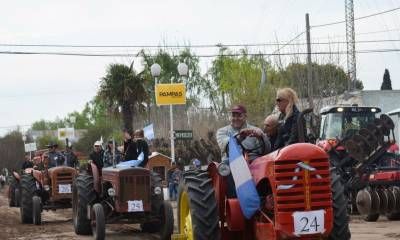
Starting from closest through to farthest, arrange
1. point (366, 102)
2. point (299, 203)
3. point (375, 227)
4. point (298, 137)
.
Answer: point (299, 203) < point (298, 137) < point (375, 227) < point (366, 102)

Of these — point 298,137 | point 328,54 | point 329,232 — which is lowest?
point 329,232

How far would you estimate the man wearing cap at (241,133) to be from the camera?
320 inches

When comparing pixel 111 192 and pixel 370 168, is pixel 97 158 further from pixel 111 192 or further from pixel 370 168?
pixel 370 168

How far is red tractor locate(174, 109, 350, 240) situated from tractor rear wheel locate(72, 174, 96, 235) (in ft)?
19.1

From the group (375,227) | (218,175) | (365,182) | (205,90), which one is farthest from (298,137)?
(205,90)

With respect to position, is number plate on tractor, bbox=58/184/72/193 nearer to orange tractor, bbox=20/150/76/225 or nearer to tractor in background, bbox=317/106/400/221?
orange tractor, bbox=20/150/76/225

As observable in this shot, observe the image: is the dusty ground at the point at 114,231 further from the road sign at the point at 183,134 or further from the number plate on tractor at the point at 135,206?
the road sign at the point at 183,134

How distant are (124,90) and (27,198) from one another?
16954 millimetres

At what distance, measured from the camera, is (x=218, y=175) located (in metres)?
8.64

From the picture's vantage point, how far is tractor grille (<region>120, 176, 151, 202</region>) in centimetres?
1344

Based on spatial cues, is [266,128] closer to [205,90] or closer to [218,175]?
[218,175]

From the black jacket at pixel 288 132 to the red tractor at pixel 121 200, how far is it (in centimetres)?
562

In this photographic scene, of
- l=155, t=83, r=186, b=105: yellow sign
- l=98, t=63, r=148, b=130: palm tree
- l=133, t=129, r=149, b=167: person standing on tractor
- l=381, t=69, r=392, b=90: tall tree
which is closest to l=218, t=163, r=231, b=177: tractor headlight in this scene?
l=133, t=129, r=149, b=167: person standing on tractor

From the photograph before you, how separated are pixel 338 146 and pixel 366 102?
1995 centimetres
